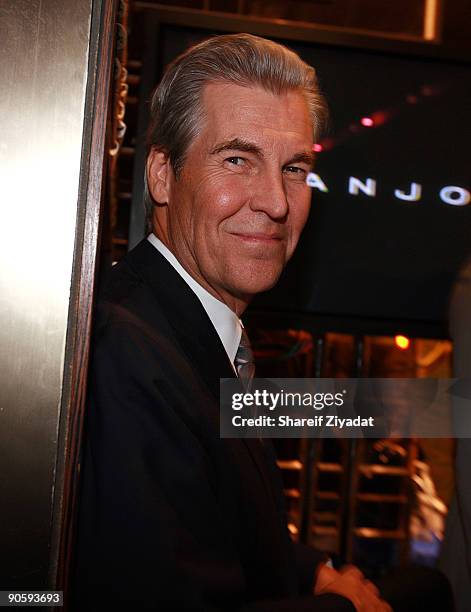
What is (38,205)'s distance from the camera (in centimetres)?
70

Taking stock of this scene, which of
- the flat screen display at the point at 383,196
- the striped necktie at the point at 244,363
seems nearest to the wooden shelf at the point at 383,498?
the flat screen display at the point at 383,196

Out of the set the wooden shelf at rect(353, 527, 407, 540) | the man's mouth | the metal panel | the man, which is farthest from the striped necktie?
the wooden shelf at rect(353, 527, 407, 540)

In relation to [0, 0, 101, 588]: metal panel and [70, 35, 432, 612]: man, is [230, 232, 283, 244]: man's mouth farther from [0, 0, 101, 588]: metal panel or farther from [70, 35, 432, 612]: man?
[0, 0, 101, 588]: metal panel


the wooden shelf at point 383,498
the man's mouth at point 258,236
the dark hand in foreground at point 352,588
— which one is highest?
the man's mouth at point 258,236

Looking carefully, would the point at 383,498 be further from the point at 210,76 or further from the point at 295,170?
the point at 210,76

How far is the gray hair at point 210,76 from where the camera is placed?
102 centimetres

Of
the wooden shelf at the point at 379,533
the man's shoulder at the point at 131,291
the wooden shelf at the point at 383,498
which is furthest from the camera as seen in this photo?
the wooden shelf at the point at 383,498

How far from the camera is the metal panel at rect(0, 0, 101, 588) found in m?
0.70

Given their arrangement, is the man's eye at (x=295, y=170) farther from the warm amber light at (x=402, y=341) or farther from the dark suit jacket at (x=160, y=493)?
the warm amber light at (x=402, y=341)

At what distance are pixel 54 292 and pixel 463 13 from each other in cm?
147

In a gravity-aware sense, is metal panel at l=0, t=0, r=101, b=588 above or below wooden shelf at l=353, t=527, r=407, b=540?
above

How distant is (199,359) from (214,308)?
0.46 feet

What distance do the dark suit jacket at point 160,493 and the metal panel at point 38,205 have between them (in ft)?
0.24

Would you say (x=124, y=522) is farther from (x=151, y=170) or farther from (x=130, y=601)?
(x=151, y=170)
